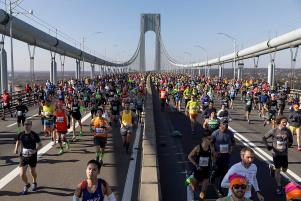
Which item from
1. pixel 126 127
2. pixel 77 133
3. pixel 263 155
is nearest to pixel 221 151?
pixel 263 155

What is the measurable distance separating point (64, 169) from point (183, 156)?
3536 millimetres

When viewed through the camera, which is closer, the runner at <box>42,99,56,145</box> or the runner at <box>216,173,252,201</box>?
the runner at <box>216,173,252,201</box>

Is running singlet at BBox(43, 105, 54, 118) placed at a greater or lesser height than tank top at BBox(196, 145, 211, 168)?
greater

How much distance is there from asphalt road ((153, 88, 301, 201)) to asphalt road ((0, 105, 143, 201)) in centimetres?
78

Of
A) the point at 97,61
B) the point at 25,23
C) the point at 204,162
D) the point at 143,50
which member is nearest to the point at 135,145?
the point at 204,162

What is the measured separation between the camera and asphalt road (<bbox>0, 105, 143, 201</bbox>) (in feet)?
29.6

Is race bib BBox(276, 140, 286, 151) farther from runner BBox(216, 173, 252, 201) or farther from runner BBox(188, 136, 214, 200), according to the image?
runner BBox(216, 173, 252, 201)

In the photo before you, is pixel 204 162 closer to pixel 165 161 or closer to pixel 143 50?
pixel 165 161

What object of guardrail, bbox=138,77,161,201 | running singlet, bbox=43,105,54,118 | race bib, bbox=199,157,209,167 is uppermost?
running singlet, bbox=43,105,54,118

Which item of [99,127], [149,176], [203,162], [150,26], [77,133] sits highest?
[150,26]

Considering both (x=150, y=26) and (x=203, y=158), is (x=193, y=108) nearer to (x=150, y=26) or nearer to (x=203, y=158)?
(x=203, y=158)

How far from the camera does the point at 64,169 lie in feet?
36.8

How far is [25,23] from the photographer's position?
35375mm

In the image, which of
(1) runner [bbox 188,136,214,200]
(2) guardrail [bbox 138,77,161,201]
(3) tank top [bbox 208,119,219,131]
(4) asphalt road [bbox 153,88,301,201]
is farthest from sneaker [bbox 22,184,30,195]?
(3) tank top [bbox 208,119,219,131]
